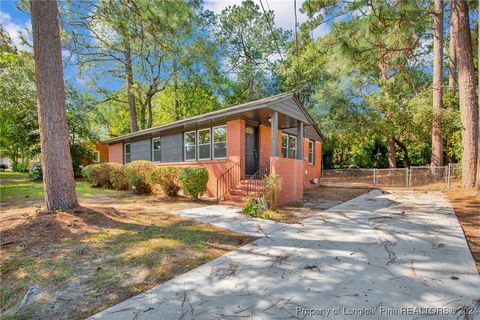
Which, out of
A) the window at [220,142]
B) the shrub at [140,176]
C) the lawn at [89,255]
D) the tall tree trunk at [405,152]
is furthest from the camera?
the tall tree trunk at [405,152]

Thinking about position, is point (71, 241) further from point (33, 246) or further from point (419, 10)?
point (419, 10)

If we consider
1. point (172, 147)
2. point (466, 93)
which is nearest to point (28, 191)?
point (172, 147)

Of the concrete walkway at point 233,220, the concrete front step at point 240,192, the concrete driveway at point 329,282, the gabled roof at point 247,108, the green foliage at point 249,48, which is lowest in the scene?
the concrete walkway at point 233,220

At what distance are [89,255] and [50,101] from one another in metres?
3.28

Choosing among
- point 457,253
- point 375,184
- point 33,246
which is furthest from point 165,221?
point 375,184

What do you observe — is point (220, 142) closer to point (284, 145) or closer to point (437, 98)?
point (284, 145)

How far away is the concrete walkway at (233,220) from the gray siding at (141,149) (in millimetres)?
7574

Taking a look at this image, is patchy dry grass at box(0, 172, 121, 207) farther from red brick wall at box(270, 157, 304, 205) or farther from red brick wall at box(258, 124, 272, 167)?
red brick wall at box(270, 157, 304, 205)

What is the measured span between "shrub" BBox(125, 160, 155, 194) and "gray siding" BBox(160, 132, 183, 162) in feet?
4.64

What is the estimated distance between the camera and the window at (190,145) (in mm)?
10887

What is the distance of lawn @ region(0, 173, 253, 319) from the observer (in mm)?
2537

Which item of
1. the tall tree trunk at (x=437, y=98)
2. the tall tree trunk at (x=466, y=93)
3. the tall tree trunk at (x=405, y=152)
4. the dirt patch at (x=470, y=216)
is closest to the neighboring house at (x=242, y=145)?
the dirt patch at (x=470, y=216)

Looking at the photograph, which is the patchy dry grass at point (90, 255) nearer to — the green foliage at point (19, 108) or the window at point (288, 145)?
the window at point (288, 145)

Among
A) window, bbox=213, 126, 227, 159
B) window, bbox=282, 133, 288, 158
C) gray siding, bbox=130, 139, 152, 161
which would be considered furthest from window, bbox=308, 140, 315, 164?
gray siding, bbox=130, 139, 152, 161
